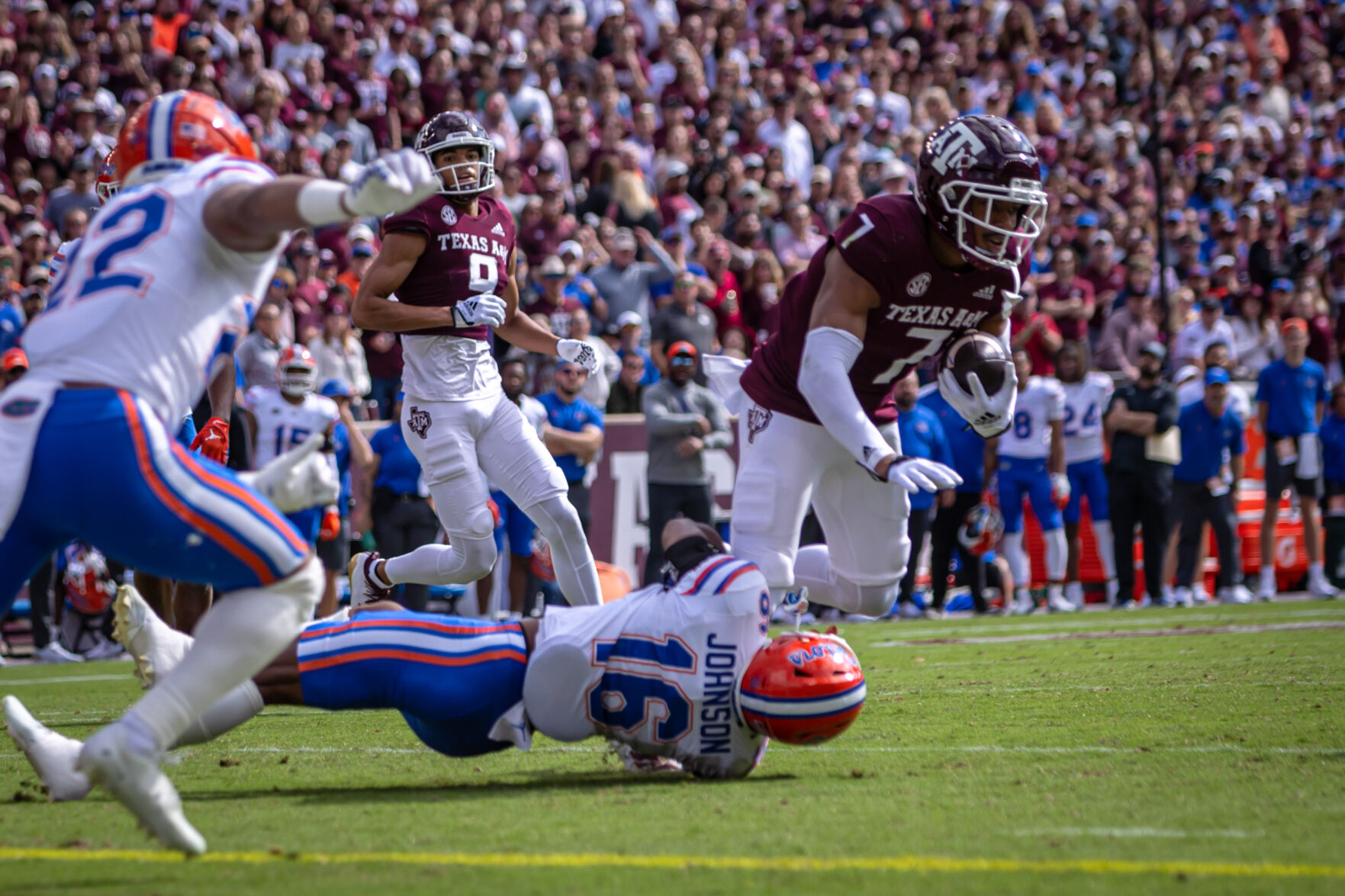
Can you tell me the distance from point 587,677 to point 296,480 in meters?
1.03

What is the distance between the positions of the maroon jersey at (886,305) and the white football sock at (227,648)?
2409mm

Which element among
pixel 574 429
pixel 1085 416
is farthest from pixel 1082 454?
pixel 574 429

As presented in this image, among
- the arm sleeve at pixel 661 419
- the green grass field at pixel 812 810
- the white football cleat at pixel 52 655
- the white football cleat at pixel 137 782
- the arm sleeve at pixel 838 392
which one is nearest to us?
the green grass field at pixel 812 810

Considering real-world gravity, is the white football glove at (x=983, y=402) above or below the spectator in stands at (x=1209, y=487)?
above

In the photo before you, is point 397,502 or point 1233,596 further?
point 1233,596

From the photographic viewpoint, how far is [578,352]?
6.53 meters

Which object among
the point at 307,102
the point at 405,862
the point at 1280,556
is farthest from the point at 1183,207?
the point at 405,862

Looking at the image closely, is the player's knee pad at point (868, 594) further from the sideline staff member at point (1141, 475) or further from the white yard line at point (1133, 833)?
the sideline staff member at point (1141, 475)

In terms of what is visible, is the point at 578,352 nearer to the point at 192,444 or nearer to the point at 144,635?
the point at 192,444

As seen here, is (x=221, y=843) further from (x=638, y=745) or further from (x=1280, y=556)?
(x=1280, y=556)

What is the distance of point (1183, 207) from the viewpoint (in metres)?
16.4

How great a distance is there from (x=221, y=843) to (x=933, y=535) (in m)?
8.83

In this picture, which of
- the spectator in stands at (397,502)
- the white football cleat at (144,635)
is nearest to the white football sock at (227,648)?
the white football cleat at (144,635)

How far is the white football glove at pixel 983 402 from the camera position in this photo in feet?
17.3
